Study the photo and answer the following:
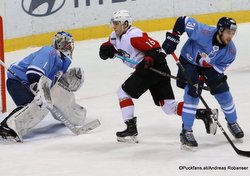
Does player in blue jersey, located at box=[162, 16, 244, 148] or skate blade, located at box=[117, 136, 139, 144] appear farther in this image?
skate blade, located at box=[117, 136, 139, 144]

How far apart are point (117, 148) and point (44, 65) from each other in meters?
0.80

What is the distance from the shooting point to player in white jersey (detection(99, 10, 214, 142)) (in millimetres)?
4980

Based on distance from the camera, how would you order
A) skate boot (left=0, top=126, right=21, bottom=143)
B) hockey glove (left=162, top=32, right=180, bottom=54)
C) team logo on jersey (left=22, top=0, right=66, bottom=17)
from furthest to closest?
team logo on jersey (left=22, top=0, right=66, bottom=17) → skate boot (left=0, top=126, right=21, bottom=143) → hockey glove (left=162, top=32, right=180, bottom=54)

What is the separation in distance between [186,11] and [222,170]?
5501mm

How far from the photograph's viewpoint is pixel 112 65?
781cm

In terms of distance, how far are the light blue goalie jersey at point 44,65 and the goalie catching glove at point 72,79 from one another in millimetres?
56

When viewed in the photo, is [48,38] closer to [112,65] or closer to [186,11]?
[112,65]

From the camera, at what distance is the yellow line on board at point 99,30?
838 centimetres

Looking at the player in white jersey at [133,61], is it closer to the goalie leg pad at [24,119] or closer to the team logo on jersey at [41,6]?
the goalie leg pad at [24,119]

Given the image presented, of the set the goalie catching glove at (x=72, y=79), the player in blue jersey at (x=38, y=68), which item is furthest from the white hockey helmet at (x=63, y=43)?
the goalie catching glove at (x=72, y=79)

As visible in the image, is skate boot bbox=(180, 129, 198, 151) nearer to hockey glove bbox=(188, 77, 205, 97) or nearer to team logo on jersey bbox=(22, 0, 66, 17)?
hockey glove bbox=(188, 77, 205, 97)

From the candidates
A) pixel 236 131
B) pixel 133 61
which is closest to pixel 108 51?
pixel 133 61

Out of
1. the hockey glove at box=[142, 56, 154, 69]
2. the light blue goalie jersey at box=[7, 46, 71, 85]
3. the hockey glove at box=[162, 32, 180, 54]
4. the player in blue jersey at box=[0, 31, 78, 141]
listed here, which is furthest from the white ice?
the hockey glove at box=[162, 32, 180, 54]

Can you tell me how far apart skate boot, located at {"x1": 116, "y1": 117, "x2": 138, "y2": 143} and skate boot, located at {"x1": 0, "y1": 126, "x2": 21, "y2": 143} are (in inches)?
27.3
